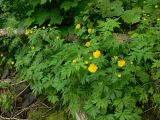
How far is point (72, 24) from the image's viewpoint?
502 centimetres

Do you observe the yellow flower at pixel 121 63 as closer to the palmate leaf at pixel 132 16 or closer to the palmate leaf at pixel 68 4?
the palmate leaf at pixel 132 16

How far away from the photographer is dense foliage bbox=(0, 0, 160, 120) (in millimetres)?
3480

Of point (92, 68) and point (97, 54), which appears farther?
point (97, 54)

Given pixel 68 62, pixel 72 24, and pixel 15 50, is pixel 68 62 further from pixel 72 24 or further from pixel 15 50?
pixel 15 50

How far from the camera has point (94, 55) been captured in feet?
11.8

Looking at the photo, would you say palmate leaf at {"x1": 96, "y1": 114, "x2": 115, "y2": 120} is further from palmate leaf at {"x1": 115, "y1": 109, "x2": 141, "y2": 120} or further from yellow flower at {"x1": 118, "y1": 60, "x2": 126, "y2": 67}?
yellow flower at {"x1": 118, "y1": 60, "x2": 126, "y2": 67}

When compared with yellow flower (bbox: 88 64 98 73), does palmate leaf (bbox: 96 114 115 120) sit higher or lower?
lower

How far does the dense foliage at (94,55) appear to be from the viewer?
3480 mm

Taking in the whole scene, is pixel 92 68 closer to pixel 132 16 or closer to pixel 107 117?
pixel 107 117

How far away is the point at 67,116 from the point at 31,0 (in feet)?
5.90

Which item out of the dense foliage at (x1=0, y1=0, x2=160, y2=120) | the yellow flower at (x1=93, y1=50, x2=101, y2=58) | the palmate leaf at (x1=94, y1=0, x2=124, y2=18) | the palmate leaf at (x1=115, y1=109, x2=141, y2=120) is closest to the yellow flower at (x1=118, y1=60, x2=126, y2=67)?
the dense foliage at (x1=0, y1=0, x2=160, y2=120)

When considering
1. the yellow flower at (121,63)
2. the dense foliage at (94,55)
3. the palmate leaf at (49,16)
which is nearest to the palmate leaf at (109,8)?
the dense foliage at (94,55)

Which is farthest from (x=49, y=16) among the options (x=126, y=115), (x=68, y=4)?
(x=126, y=115)

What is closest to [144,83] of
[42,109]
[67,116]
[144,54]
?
[144,54]
